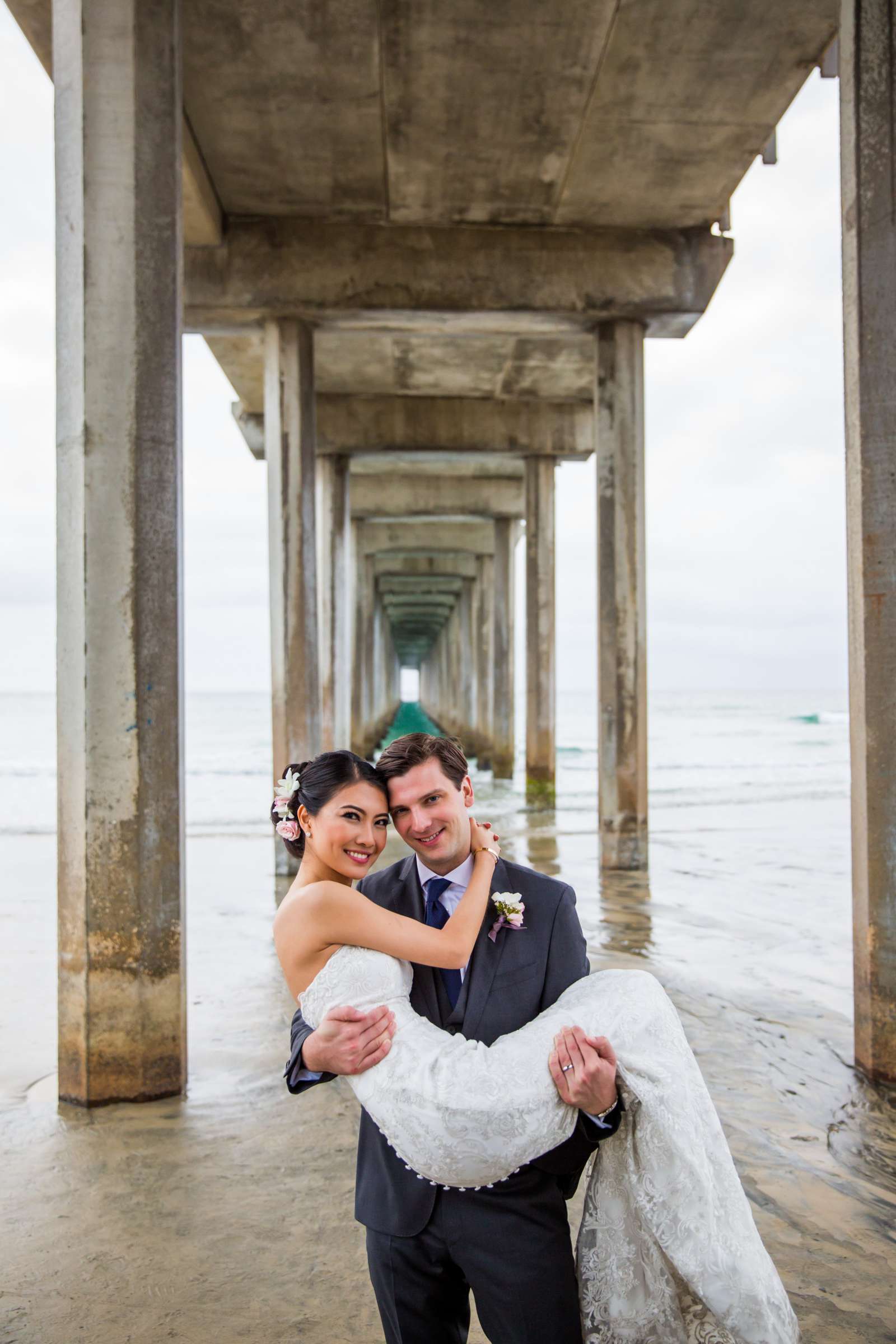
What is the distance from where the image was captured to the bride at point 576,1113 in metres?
1.90

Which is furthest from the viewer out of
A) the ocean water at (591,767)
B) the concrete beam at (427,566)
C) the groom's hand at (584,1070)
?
the concrete beam at (427,566)

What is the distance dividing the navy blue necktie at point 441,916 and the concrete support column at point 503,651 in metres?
18.2

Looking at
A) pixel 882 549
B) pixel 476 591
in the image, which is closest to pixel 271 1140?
pixel 882 549

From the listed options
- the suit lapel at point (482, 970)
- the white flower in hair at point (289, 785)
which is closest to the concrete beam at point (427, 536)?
the white flower in hair at point (289, 785)

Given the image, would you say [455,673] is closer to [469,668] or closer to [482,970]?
[469,668]

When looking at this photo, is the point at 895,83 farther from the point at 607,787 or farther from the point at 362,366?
the point at 362,366

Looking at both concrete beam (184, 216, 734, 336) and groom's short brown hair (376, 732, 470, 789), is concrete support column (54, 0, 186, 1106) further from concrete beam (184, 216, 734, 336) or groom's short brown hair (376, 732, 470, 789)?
concrete beam (184, 216, 734, 336)

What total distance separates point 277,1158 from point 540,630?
12.8 meters

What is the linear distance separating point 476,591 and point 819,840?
1674 cm

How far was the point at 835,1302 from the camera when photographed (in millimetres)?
2785

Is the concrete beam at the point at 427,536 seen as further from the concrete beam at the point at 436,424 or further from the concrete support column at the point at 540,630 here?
the concrete beam at the point at 436,424

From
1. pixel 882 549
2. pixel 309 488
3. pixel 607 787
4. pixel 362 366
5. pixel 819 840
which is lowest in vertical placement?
pixel 819 840

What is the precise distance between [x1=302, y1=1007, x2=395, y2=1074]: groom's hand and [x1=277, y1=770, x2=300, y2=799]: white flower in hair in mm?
543

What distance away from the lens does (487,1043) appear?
2070 mm
